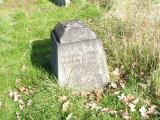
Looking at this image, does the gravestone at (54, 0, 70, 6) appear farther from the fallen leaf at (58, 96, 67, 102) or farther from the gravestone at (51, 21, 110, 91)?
the fallen leaf at (58, 96, 67, 102)

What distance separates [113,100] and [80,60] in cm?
78

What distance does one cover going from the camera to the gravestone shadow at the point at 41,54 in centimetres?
690

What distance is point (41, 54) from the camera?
24.4 feet

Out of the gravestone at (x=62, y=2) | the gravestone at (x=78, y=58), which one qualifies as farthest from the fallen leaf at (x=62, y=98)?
the gravestone at (x=62, y=2)

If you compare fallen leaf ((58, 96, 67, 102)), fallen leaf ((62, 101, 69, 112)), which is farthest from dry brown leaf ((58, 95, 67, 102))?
fallen leaf ((62, 101, 69, 112))

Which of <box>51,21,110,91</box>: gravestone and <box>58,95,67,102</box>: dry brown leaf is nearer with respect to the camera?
<box>58,95,67,102</box>: dry brown leaf

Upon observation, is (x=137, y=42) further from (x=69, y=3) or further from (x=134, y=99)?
(x=69, y=3)

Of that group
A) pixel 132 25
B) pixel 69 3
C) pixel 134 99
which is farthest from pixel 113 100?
pixel 69 3

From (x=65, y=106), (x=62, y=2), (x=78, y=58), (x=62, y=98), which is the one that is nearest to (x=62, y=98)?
(x=62, y=98)

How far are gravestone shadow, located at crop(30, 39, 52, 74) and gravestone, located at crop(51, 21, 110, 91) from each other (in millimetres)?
647

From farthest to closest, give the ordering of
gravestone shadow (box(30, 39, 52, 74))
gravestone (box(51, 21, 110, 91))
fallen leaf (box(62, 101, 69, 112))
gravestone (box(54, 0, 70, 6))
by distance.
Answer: gravestone (box(54, 0, 70, 6))
gravestone shadow (box(30, 39, 52, 74))
gravestone (box(51, 21, 110, 91))
fallen leaf (box(62, 101, 69, 112))

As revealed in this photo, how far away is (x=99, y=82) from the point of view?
20.3 ft

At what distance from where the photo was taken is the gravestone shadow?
272 inches

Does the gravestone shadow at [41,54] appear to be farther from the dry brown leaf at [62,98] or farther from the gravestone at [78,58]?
the dry brown leaf at [62,98]
